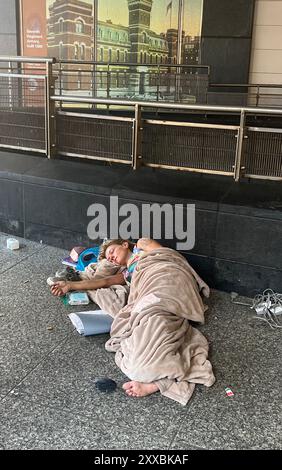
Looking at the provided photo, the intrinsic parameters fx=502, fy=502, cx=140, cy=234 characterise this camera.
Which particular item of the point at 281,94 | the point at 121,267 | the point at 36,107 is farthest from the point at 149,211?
the point at 281,94

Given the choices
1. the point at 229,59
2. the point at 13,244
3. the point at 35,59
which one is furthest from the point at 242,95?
the point at 13,244

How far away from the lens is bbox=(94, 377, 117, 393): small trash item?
2.89 meters

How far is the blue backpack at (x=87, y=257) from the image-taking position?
4.53 m

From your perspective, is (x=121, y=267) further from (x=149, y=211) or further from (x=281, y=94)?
(x=281, y=94)

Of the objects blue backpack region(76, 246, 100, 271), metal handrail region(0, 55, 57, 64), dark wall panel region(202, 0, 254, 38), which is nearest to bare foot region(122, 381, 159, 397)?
blue backpack region(76, 246, 100, 271)

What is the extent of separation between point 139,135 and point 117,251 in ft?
3.57

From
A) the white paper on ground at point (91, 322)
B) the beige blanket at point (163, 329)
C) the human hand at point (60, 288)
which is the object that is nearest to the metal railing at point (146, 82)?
the human hand at point (60, 288)

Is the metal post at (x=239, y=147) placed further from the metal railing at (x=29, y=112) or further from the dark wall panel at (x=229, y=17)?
the dark wall panel at (x=229, y=17)

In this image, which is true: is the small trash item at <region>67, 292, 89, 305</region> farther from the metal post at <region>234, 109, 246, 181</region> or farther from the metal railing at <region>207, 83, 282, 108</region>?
the metal railing at <region>207, 83, 282, 108</region>

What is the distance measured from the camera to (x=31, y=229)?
5195 millimetres

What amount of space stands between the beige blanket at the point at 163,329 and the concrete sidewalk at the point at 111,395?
9cm

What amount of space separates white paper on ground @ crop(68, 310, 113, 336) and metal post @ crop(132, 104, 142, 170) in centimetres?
151

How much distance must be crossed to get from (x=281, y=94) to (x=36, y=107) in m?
5.99

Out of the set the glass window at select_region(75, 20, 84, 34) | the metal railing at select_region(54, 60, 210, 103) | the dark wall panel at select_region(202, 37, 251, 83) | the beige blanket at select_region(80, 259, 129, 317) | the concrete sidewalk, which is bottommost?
the concrete sidewalk
